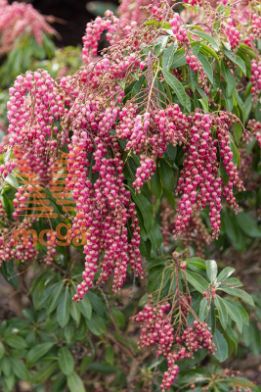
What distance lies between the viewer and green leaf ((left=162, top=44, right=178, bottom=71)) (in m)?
1.98

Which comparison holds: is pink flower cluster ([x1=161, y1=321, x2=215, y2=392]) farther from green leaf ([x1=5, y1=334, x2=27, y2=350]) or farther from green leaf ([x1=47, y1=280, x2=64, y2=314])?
green leaf ([x1=5, y1=334, x2=27, y2=350])

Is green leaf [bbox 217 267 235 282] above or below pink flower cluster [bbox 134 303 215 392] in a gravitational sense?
above

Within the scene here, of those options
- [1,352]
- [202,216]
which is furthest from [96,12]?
[1,352]

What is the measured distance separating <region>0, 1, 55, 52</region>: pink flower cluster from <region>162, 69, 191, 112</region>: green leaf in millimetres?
2023

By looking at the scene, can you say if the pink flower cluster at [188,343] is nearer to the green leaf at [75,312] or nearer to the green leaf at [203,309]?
the green leaf at [203,309]

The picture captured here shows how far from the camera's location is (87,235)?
6.54ft

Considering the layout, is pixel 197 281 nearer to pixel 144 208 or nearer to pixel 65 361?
pixel 144 208

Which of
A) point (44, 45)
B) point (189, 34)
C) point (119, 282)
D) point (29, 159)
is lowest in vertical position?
point (119, 282)

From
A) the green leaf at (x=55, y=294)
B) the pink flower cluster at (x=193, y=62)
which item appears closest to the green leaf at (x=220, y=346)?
the green leaf at (x=55, y=294)

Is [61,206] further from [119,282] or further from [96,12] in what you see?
[96,12]

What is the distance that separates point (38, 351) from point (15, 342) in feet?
0.36

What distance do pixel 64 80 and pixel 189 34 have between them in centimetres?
48

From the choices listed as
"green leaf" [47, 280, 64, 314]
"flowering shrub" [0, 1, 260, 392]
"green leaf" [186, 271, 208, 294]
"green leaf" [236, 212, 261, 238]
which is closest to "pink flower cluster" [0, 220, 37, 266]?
"flowering shrub" [0, 1, 260, 392]

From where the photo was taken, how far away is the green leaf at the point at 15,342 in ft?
9.45
